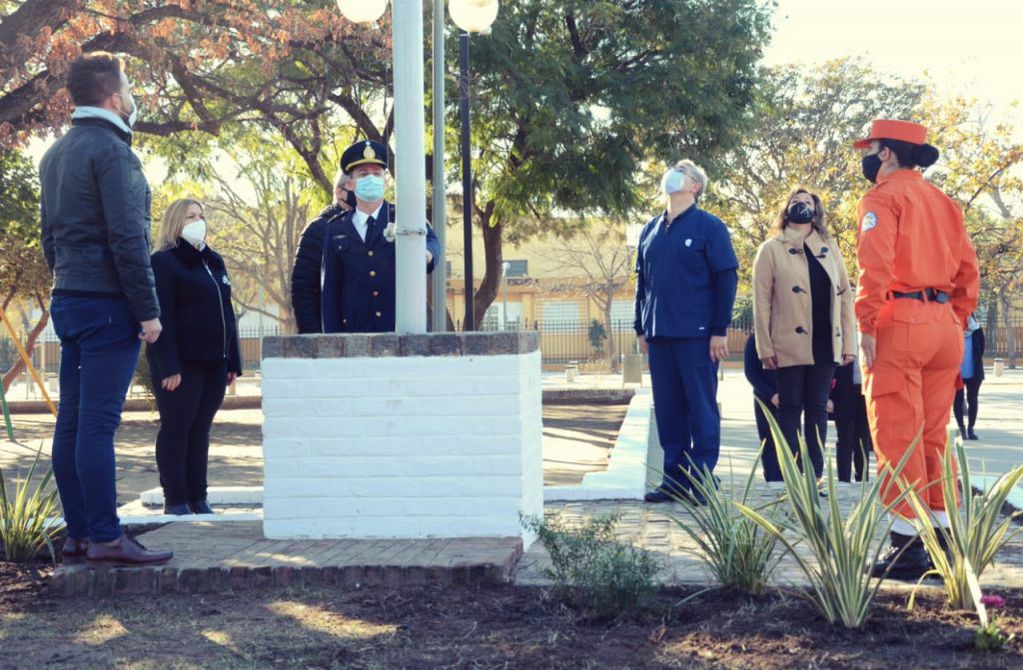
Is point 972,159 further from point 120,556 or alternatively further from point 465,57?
point 120,556

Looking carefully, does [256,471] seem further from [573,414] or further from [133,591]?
[573,414]

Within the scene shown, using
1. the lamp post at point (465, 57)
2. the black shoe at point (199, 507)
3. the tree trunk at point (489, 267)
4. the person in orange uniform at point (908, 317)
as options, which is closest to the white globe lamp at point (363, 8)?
the lamp post at point (465, 57)

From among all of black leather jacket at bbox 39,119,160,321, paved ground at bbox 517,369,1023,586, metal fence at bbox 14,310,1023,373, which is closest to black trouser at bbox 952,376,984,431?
paved ground at bbox 517,369,1023,586

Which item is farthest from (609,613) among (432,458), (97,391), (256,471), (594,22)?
(594,22)

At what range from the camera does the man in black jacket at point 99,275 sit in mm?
5020

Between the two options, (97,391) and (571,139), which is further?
(571,139)

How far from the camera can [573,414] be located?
19.1 meters

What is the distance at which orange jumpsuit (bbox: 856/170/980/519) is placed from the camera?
16.8 feet

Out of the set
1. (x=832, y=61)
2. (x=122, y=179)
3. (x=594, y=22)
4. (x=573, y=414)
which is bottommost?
(x=573, y=414)

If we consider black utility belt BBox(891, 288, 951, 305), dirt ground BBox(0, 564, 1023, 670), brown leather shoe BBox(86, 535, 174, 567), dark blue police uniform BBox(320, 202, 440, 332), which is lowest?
dirt ground BBox(0, 564, 1023, 670)

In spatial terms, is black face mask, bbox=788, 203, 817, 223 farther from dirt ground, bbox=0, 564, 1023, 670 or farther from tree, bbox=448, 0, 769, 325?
tree, bbox=448, 0, 769, 325

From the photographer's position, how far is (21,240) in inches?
887

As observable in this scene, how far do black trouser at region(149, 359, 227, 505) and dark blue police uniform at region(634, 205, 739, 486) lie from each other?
2.51m

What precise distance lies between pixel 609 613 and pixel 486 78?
51.9 feet
